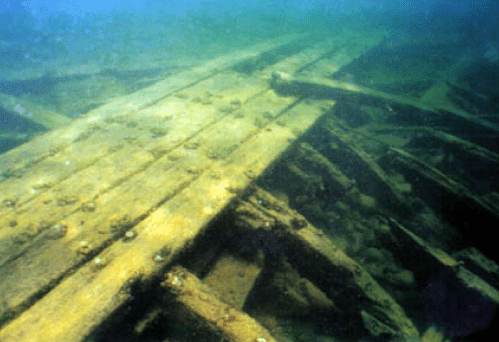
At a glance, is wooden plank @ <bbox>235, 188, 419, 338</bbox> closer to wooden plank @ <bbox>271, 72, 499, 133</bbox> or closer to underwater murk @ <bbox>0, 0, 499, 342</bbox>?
underwater murk @ <bbox>0, 0, 499, 342</bbox>

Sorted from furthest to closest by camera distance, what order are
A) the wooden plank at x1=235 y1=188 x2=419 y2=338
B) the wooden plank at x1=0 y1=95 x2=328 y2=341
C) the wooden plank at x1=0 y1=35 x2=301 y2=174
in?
the wooden plank at x1=0 y1=35 x2=301 y2=174, the wooden plank at x1=235 y1=188 x2=419 y2=338, the wooden plank at x1=0 y1=95 x2=328 y2=341

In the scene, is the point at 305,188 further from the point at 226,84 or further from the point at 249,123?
the point at 226,84

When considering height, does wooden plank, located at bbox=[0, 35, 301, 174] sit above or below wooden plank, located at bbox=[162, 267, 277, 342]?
above

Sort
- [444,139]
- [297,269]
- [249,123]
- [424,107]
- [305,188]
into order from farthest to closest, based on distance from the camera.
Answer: [424,107]
[444,139]
[249,123]
[305,188]
[297,269]

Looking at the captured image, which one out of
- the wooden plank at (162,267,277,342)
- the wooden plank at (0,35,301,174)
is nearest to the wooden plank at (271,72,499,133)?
the wooden plank at (0,35,301,174)

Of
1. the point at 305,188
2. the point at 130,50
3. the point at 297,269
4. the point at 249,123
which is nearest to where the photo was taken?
the point at 297,269

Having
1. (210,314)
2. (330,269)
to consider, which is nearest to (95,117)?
(210,314)

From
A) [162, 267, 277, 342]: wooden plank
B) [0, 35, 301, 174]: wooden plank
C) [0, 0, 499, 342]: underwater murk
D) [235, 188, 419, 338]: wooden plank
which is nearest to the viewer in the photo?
[162, 267, 277, 342]: wooden plank

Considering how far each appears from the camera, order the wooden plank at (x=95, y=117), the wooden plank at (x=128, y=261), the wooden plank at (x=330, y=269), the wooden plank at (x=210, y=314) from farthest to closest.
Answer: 1. the wooden plank at (x=95, y=117)
2. the wooden plank at (x=330, y=269)
3. the wooden plank at (x=210, y=314)
4. the wooden plank at (x=128, y=261)

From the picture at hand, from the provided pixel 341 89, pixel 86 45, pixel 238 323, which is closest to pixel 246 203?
pixel 238 323

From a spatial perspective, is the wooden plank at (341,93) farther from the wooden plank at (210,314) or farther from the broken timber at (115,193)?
the wooden plank at (210,314)

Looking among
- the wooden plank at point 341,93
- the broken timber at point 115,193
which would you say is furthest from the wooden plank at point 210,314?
the wooden plank at point 341,93
